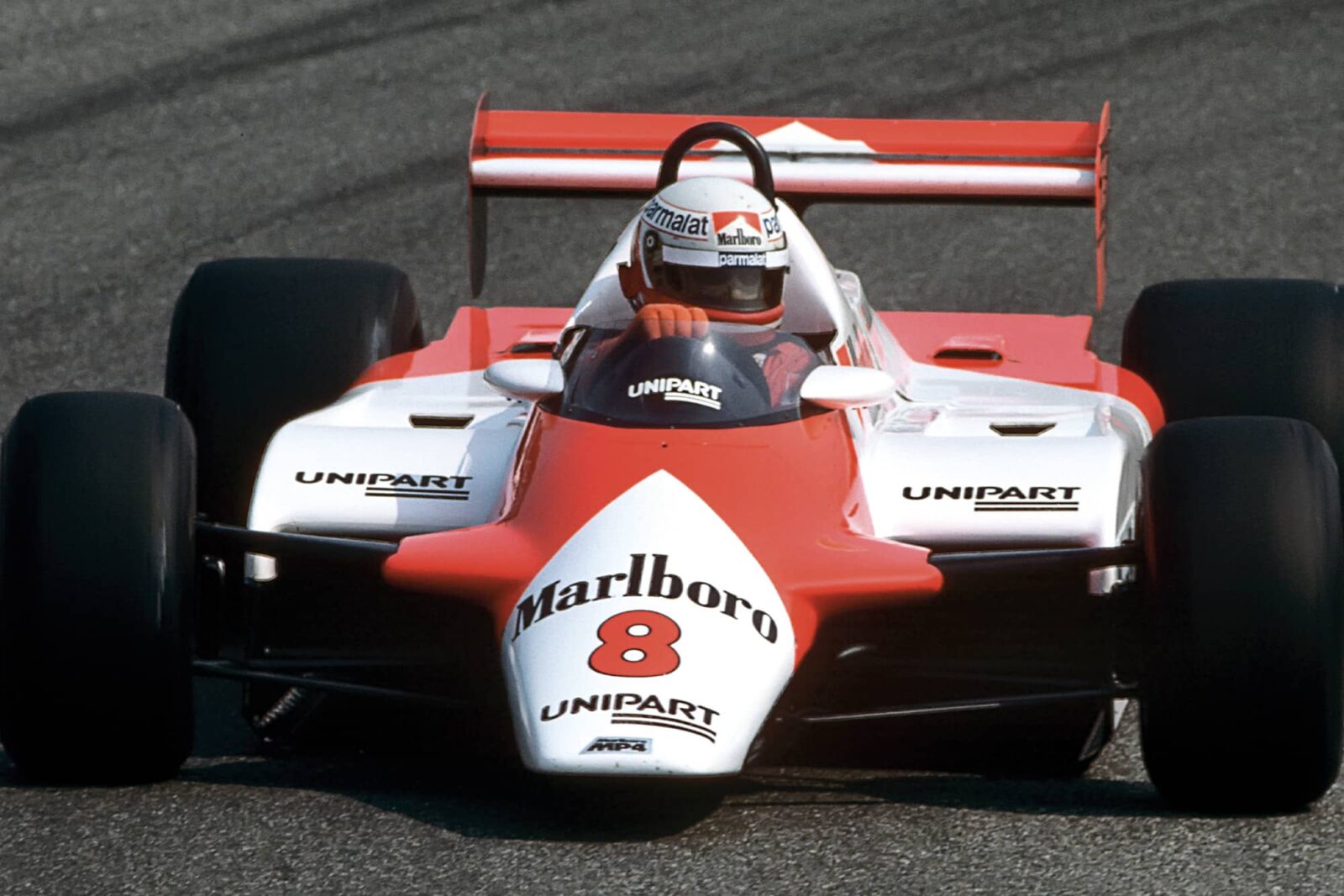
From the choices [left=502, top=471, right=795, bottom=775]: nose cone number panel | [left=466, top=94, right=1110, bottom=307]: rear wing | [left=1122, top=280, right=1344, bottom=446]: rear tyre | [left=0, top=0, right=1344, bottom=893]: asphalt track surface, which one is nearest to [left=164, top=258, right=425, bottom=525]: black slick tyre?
[left=466, top=94, right=1110, bottom=307]: rear wing

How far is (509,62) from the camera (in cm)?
1513

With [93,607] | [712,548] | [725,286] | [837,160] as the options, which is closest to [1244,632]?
[712,548]

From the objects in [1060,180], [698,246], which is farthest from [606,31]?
[698,246]

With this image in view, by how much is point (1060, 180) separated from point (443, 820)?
12.2 feet

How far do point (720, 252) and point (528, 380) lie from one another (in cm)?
64

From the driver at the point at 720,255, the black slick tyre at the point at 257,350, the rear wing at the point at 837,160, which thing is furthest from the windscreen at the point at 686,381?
the rear wing at the point at 837,160

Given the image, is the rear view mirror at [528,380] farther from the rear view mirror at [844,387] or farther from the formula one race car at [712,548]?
the rear view mirror at [844,387]

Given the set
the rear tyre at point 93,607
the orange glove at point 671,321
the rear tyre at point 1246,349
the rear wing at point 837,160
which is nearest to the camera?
the rear tyre at point 93,607

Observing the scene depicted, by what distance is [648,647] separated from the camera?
563cm

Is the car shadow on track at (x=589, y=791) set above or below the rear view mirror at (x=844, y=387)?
below

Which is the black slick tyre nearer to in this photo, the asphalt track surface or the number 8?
the asphalt track surface

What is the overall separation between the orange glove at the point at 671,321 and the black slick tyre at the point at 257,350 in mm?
1683

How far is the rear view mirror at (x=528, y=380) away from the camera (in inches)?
263

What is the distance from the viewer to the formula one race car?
5.72 m
